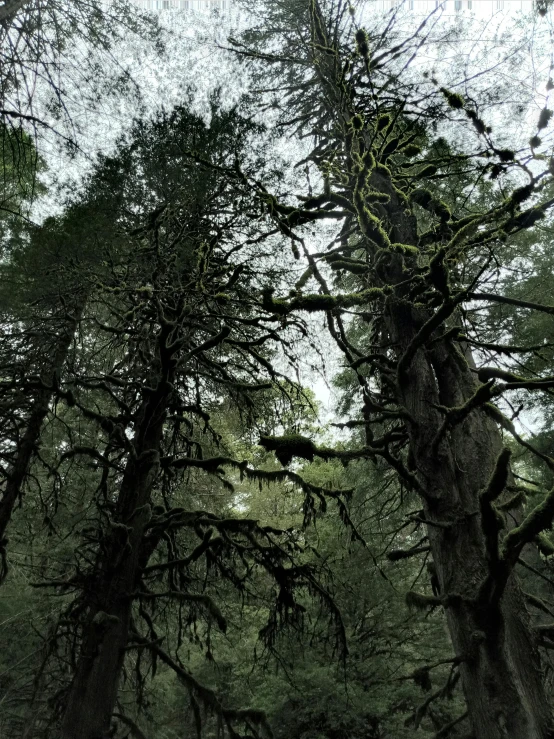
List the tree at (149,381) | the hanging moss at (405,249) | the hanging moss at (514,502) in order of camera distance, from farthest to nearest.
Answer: the tree at (149,381) < the hanging moss at (405,249) < the hanging moss at (514,502)

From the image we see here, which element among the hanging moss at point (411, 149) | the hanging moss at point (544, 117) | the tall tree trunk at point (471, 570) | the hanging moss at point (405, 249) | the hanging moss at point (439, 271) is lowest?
the tall tree trunk at point (471, 570)

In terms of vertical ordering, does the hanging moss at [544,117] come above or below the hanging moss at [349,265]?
Result: below

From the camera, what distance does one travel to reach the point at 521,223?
3.47 meters

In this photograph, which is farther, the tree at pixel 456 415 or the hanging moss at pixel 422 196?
the hanging moss at pixel 422 196

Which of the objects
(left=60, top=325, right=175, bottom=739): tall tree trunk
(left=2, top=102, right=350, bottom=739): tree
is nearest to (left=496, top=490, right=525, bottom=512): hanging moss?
(left=2, top=102, right=350, bottom=739): tree

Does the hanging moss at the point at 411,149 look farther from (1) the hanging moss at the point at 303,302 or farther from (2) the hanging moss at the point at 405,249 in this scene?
(1) the hanging moss at the point at 303,302

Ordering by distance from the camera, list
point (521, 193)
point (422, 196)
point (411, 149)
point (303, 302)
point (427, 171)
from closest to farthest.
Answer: point (521, 193) < point (303, 302) < point (427, 171) < point (422, 196) < point (411, 149)

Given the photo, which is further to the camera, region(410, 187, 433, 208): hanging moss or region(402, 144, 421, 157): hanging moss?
region(402, 144, 421, 157): hanging moss

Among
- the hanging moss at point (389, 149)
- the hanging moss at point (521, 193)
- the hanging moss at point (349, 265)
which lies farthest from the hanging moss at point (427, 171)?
the hanging moss at point (521, 193)

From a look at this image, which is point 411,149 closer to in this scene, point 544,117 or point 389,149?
point 389,149

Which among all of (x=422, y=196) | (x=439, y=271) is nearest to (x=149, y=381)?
(x=422, y=196)

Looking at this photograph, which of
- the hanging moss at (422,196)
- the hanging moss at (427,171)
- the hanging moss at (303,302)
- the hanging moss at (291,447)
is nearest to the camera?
the hanging moss at (291,447)

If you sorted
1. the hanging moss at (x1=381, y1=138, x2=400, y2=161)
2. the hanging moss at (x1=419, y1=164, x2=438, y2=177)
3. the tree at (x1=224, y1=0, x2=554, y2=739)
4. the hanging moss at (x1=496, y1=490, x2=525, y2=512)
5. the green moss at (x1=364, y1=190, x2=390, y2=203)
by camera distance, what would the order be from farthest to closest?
the hanging moss at (x1=381, y1=138, x2=400, y2=161)
the hanging moss at (x1=419, y1=164, x2=438, y2=177)
the green moss at (x1=364, y1=190, x2=390, y2=203)
the hanging moss at (x1=496, y1=490, x2=525, y2=512)
the tree at (x1=224, y1=0, x2=554, y2=739)

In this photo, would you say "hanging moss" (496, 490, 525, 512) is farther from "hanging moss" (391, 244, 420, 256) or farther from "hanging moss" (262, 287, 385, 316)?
"hanging moss" (391, 244, 420, 256)
